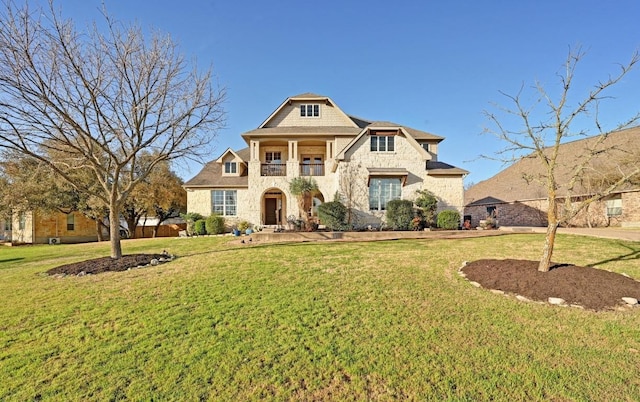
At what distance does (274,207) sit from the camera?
24.7 m

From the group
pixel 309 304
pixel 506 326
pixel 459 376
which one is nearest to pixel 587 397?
pixel 459 376

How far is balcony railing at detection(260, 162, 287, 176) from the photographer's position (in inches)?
871

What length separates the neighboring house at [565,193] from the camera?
67.2 ft

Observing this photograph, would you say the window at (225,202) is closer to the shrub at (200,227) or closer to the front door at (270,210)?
the shrub at (200,227)

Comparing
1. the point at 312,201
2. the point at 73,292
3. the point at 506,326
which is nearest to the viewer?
the point at 506,326

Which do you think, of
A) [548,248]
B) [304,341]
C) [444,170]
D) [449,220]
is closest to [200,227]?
[449,220]

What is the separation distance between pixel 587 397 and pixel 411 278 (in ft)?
15.1

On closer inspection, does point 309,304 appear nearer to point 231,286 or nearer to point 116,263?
point 231,286

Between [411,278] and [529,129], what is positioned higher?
[529,129]

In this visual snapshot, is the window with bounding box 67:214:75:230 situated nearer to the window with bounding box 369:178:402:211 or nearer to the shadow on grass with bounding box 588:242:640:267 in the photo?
the window with bounding box 369:178:402:211

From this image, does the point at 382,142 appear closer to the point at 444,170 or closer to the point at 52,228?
the point at 444,170

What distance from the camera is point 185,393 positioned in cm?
349

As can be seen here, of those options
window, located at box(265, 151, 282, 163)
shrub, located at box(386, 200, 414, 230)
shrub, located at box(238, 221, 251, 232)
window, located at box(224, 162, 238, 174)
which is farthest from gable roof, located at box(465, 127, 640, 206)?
window, located at box(224, 162, 238, 174)

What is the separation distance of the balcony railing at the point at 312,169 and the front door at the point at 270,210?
153 inches
